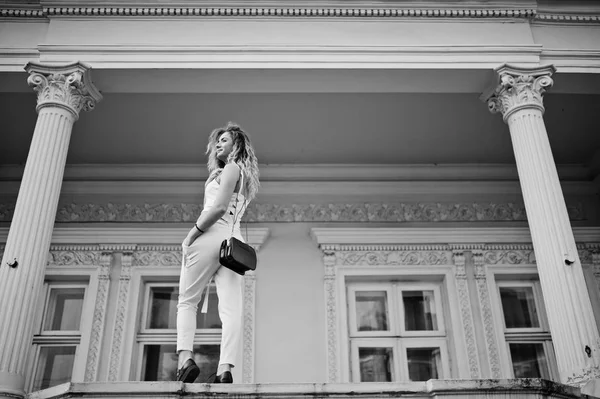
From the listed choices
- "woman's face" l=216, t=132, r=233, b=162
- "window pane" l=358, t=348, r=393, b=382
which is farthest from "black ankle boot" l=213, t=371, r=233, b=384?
"window pane" l=358, t=348, r=393, b=382

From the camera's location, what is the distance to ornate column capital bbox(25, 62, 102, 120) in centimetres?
524

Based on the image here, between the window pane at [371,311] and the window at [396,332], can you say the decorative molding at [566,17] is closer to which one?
the window at [396,332]

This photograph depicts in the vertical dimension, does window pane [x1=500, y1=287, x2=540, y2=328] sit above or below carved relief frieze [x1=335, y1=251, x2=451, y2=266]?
below

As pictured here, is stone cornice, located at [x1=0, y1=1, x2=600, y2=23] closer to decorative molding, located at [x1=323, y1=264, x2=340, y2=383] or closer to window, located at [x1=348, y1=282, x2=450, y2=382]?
decorative molding, located at [x1=323, y1=264, x2=340, y2=383]

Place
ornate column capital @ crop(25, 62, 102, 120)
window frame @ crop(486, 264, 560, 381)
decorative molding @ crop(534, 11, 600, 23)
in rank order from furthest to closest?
1. window frame @ crop(486, 264, 560, 381)
2. decorative molding @ crop(534, 11, 600, 23)
3. ornate column capital @ crop(25, 62, 102, 120)

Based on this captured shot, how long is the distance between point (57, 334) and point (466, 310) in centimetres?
465

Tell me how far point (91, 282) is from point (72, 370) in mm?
994

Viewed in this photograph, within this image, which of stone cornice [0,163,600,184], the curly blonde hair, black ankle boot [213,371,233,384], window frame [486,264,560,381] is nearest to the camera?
black ankle boot [213,371,233,384]

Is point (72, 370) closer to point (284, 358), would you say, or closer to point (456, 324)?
point (284, 358)

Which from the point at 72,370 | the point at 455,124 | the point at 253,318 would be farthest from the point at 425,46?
the point at 72,370

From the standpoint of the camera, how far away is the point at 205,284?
3.52 m

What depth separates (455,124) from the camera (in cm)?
708

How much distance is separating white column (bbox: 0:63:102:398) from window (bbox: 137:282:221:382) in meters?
2.49

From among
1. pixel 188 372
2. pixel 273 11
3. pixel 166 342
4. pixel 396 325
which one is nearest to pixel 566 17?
pixel 273 11
